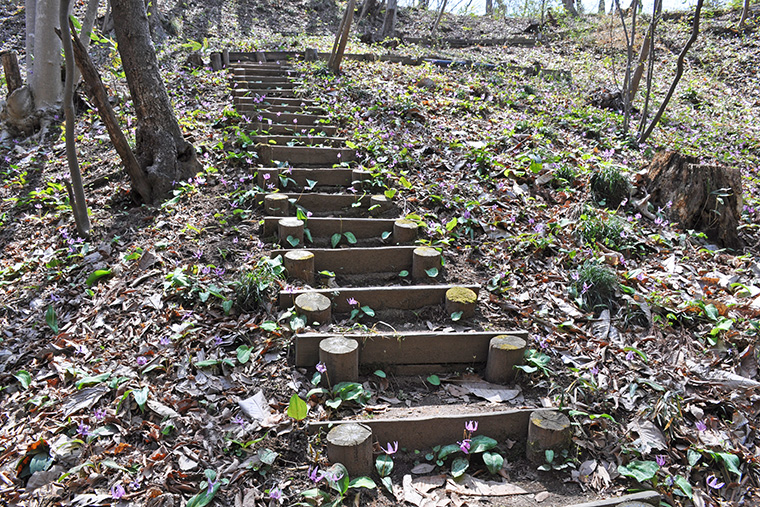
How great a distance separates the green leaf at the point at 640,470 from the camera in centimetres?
242

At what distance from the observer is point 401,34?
56.3ft

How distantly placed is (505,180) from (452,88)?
396 cm

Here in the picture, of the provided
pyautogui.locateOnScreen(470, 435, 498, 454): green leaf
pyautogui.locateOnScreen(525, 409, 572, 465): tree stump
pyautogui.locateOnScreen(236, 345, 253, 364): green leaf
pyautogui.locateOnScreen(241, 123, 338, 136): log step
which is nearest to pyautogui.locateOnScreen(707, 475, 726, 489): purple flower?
pyautogui.locateOnScreen(525, 409, 572, 465): tree stump

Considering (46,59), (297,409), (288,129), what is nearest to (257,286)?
(297,409)

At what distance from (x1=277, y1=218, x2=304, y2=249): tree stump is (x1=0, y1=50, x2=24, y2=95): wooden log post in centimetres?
564

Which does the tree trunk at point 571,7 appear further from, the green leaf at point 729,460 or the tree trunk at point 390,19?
the green leaf at point 729,460

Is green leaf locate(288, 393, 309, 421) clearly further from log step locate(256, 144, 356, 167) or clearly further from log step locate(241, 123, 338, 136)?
log step locate(241, 123, 338, 136)

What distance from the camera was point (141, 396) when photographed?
8.65 ft

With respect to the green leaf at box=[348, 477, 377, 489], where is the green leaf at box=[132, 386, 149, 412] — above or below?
above

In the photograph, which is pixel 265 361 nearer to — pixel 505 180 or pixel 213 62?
pixel 505 180

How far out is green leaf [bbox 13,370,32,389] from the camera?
9.42ft

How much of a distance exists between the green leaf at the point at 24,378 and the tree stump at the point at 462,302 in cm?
Answer: 273

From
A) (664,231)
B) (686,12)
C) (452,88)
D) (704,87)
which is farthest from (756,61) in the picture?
(664,231)

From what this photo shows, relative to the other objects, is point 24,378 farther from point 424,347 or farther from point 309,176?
point 309,176
